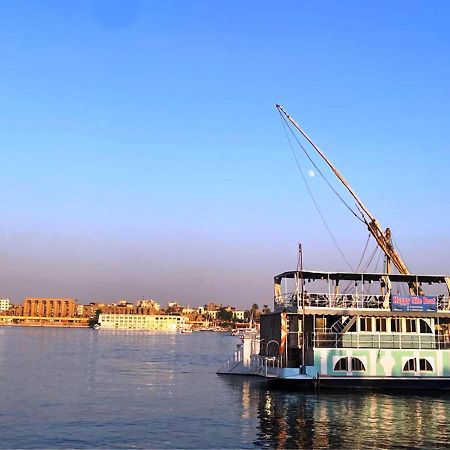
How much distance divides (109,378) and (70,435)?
103ft

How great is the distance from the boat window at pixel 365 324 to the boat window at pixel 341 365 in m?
3.23

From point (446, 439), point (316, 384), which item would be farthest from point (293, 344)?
point (446, 439)

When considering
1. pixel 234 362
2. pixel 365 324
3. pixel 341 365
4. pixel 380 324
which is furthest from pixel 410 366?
pixel 234 362

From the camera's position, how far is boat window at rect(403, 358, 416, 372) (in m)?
50.1

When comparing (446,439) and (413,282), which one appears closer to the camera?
(446,439)

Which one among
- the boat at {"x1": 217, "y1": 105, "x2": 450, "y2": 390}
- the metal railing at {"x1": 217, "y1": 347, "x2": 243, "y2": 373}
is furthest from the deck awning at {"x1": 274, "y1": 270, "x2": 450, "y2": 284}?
the metal railing at {"x1": 217, "y1": 347, "x2": 243, "y2": 373}

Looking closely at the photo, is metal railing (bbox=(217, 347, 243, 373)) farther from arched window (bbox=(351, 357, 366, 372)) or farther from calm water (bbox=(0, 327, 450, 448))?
arched window (bbox=(351, 357, 366, 372))

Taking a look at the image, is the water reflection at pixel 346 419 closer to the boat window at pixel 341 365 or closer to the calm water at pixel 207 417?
the calm water at pixel 207 417

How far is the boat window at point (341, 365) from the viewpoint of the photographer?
1949 inches

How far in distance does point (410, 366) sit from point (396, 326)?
11.4 ft

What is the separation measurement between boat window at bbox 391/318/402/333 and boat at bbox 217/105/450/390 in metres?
0.09

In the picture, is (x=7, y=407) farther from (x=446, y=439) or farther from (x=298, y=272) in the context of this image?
(x=446, y=439)

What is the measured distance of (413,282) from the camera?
55656 millimetres

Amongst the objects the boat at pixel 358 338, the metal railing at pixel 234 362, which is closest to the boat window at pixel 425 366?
the boat at pixel 358 338
